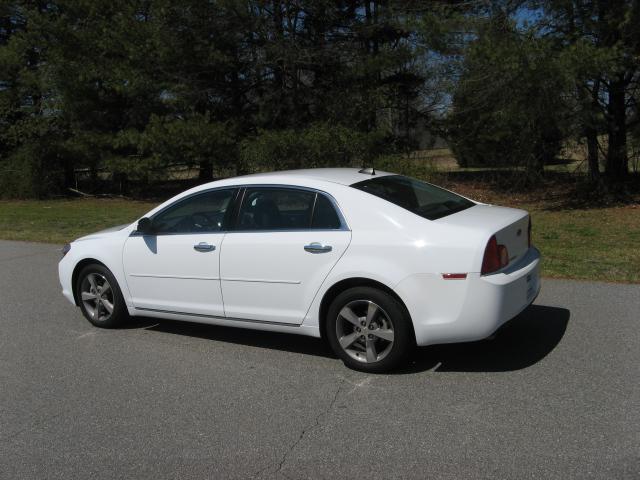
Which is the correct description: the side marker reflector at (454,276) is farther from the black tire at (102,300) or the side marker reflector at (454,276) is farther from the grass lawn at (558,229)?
the grass lawn at (558,229)

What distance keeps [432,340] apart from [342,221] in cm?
115

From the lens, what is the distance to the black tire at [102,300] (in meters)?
6.46

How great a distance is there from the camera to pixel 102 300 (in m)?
6.59

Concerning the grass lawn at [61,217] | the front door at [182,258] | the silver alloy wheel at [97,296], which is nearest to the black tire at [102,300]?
the silver alloy wheel at [97,296]

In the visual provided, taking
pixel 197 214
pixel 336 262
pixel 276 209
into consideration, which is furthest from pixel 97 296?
pixel 336 262

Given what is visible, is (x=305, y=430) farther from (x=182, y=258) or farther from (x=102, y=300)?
(x=102, y=300)

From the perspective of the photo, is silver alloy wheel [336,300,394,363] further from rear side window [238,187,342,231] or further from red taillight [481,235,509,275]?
red taillight [481,235,509,275]

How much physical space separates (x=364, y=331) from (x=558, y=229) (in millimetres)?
9136

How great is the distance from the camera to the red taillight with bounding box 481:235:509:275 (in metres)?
4.65

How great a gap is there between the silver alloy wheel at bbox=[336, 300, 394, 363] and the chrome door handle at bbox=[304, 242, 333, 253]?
1.49ft

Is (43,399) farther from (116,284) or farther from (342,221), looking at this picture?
(342,221)

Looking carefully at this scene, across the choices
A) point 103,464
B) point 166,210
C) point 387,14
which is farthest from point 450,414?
point 387,14

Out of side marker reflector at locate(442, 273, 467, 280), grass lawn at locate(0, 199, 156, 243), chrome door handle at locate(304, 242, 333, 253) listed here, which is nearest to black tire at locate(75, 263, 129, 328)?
A: chrome door handle at locate(304, 242, 333, 253)

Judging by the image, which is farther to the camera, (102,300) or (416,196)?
(102,300)
